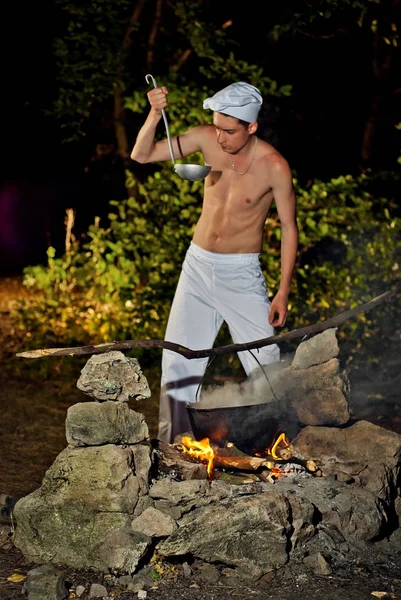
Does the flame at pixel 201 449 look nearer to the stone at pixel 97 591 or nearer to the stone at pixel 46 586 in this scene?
the stone at pixel 97 591

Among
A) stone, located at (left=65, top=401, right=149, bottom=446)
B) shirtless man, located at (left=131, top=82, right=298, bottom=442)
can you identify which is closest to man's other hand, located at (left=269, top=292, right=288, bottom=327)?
shirtless man, located at (left=131, top=82, right=298, bottom=442)

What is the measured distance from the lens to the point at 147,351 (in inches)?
380

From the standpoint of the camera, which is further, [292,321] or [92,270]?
[92,270]

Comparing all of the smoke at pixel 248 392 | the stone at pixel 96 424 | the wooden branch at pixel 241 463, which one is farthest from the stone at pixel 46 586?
the smoke at pixel 248 392

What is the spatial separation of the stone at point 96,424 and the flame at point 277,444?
3.42 feet

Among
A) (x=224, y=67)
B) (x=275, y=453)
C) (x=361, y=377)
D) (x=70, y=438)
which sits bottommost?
(x=361, y=377)

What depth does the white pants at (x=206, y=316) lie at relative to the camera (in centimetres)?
634

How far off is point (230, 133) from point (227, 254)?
2.59ft

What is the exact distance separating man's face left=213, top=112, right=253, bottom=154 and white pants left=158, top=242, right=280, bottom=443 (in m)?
0.71

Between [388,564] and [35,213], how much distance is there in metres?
13.1

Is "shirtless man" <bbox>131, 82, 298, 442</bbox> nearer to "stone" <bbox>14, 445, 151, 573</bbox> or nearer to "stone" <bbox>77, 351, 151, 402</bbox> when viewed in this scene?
"stone" <bbox>77, 351, 151, 402</bbox>

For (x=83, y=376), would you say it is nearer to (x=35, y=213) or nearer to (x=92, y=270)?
(x=92, y=270)

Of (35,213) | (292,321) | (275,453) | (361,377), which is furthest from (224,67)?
(35,213)

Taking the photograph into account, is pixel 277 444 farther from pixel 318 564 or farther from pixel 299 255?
pixel 299 255
